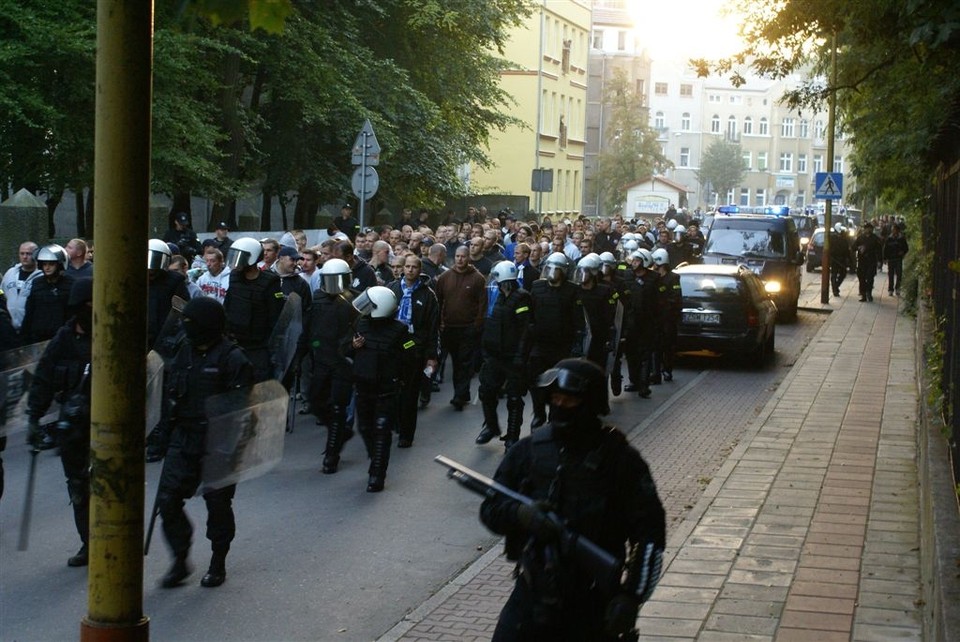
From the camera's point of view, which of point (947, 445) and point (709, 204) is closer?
point (947, 445)

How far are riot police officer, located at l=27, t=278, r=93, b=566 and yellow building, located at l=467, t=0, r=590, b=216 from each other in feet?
168

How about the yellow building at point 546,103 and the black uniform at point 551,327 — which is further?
the yellow building at point 546,103

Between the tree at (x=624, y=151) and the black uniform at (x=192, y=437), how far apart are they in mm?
69935

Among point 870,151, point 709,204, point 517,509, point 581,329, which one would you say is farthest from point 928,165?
point 709,204

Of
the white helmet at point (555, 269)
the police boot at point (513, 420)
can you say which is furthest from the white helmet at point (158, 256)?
the white helmet at point (555, 269)

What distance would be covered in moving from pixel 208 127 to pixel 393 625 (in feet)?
54.0

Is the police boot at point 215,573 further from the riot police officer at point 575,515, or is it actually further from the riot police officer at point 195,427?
the riot police officer at point 575,515

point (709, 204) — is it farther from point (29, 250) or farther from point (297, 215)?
point (29, 250)

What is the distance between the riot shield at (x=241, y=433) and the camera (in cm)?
749

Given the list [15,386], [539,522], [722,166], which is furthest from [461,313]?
[722,166]

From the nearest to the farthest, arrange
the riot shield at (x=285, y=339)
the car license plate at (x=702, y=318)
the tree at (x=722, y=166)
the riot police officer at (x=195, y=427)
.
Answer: the riot police officer at (x=195, y=427) < the riot shield at (x=285, y=339) < the car license plate at (x=702, y=318) < the tree at (x=722, y=166)

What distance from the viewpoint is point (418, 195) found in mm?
35281

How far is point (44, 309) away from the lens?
491 inches

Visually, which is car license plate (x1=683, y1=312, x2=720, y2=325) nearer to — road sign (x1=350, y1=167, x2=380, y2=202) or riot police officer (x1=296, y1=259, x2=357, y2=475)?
road sign (x1=350, y1=167, x2=380, y2=202)
